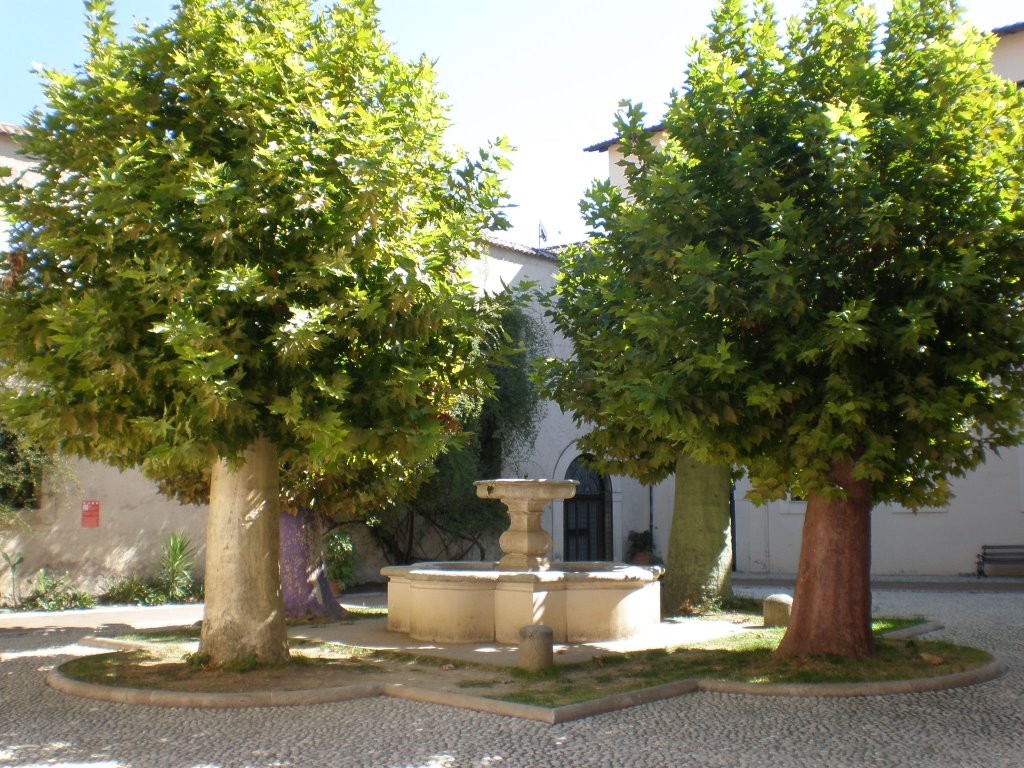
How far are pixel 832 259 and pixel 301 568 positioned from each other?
8595mm

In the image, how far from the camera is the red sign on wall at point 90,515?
17.7 m

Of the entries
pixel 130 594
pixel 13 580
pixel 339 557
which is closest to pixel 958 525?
pixel 339 557

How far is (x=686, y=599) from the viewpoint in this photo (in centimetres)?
1459

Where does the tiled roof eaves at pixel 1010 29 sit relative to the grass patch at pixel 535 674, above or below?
above

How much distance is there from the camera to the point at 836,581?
9.77 metres

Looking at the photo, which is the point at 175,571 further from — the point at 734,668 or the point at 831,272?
the point at 831,272

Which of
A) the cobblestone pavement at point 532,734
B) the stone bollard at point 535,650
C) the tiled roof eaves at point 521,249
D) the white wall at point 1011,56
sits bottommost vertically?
the cobblestone pavement at point 532,734

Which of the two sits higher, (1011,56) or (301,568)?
(1011,56)

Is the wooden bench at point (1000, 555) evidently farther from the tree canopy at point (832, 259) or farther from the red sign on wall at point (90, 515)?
the red sign on wall at point (90, 515)

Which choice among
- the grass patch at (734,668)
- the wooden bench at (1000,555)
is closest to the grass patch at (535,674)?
the grass patch at (734,668)

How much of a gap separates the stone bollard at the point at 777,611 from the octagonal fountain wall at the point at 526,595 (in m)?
1.65

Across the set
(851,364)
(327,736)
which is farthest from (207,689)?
(851,364)

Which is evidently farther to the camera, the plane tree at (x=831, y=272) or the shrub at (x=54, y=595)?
the shrub at (x=54, y=595)

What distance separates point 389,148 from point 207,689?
16.0 ft
